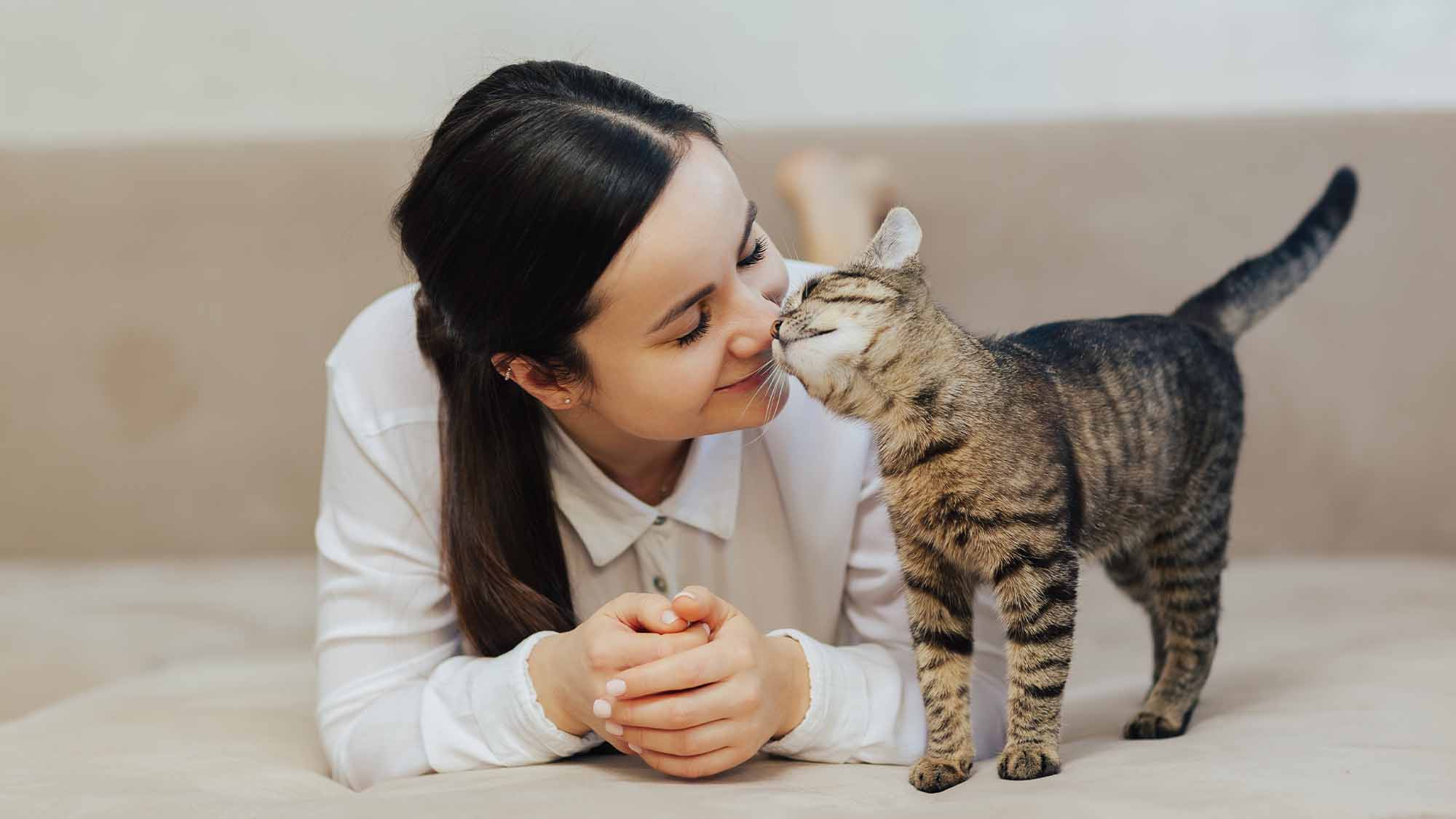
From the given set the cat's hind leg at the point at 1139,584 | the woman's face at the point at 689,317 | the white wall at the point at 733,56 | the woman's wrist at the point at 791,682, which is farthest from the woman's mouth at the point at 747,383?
the white wall at the point at 733,56

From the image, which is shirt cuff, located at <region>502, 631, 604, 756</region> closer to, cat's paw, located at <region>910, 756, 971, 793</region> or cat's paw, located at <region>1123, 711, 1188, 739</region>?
cat's paw, located at <region>910, 756, 971, 793</region>

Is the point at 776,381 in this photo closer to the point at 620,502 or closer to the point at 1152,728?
the point at 620,502

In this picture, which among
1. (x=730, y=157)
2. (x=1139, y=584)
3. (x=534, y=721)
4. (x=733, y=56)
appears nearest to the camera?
(x=534, y=721)

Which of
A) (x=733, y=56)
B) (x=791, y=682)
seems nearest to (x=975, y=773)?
(x=791, y=682)

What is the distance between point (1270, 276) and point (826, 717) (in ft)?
2.17

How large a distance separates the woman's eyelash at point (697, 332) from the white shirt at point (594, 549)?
25cm

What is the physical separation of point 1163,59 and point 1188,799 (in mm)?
1895

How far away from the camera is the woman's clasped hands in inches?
37.9

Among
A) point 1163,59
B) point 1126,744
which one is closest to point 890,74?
point 1163,59

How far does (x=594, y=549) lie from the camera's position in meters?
1.28

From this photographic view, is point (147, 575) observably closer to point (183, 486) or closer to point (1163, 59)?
point (183, 486)

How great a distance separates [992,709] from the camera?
1197mm

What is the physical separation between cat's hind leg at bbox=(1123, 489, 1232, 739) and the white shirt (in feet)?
0.53

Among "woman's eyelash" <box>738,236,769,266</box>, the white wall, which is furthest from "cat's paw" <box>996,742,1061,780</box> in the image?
the white wall
